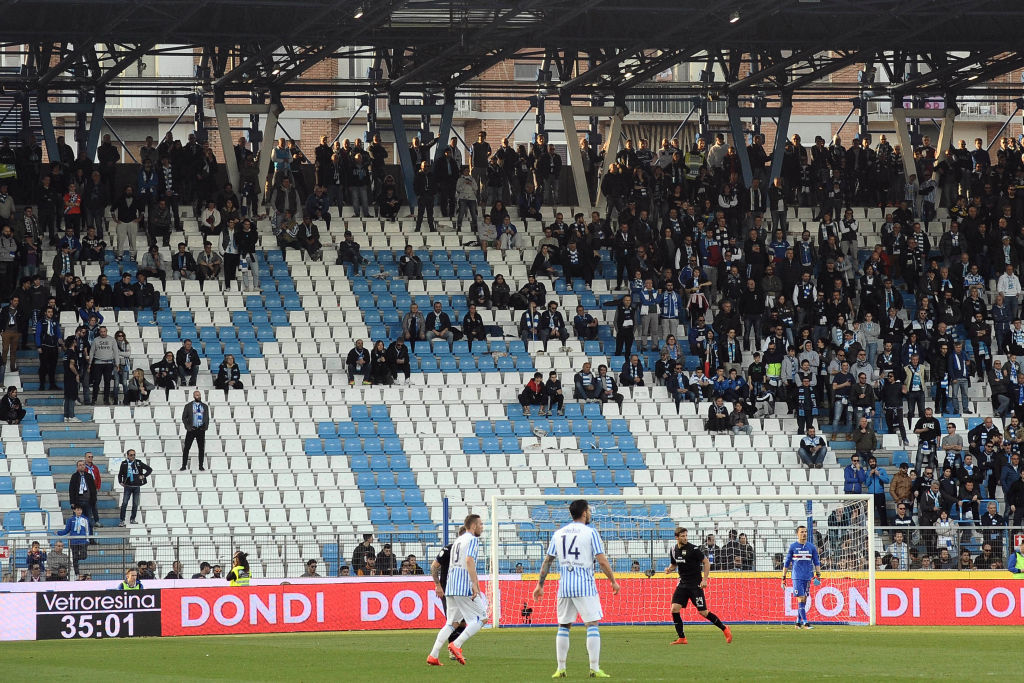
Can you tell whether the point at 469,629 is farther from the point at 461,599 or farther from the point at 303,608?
the point at 303,608

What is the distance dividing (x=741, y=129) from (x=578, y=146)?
4621 millimetres

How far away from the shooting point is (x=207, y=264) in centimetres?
3738

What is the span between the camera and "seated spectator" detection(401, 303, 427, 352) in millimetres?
36406

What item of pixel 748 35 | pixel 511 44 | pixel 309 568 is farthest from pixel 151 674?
pixel 748 35

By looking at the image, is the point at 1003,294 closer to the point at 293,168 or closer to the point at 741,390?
the point at 741,390

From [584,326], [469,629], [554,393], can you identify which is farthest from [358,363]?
[469,629]

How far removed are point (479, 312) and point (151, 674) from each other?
20.2 m

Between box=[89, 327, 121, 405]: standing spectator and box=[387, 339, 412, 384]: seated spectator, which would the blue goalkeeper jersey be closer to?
box=[387, 339, 412, 384]: seated spectator

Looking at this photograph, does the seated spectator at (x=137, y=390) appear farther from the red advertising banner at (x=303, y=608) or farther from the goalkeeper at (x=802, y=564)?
the goalkeeper at (x=802, y=564)

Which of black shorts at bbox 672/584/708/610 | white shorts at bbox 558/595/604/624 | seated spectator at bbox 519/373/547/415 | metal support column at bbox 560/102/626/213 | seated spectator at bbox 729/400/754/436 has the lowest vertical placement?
black shorts at bbox 672/584/708/610

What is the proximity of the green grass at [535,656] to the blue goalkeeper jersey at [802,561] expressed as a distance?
0.83 metres

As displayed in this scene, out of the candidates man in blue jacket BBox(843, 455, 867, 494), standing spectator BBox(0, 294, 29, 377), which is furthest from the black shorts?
standing spectator BBox(0, 294, 29, 377)

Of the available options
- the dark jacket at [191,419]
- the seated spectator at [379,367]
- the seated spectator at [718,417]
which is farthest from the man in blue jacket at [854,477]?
the dark jacket at [191,419]

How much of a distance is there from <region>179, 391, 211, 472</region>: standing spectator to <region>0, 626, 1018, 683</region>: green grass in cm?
712
